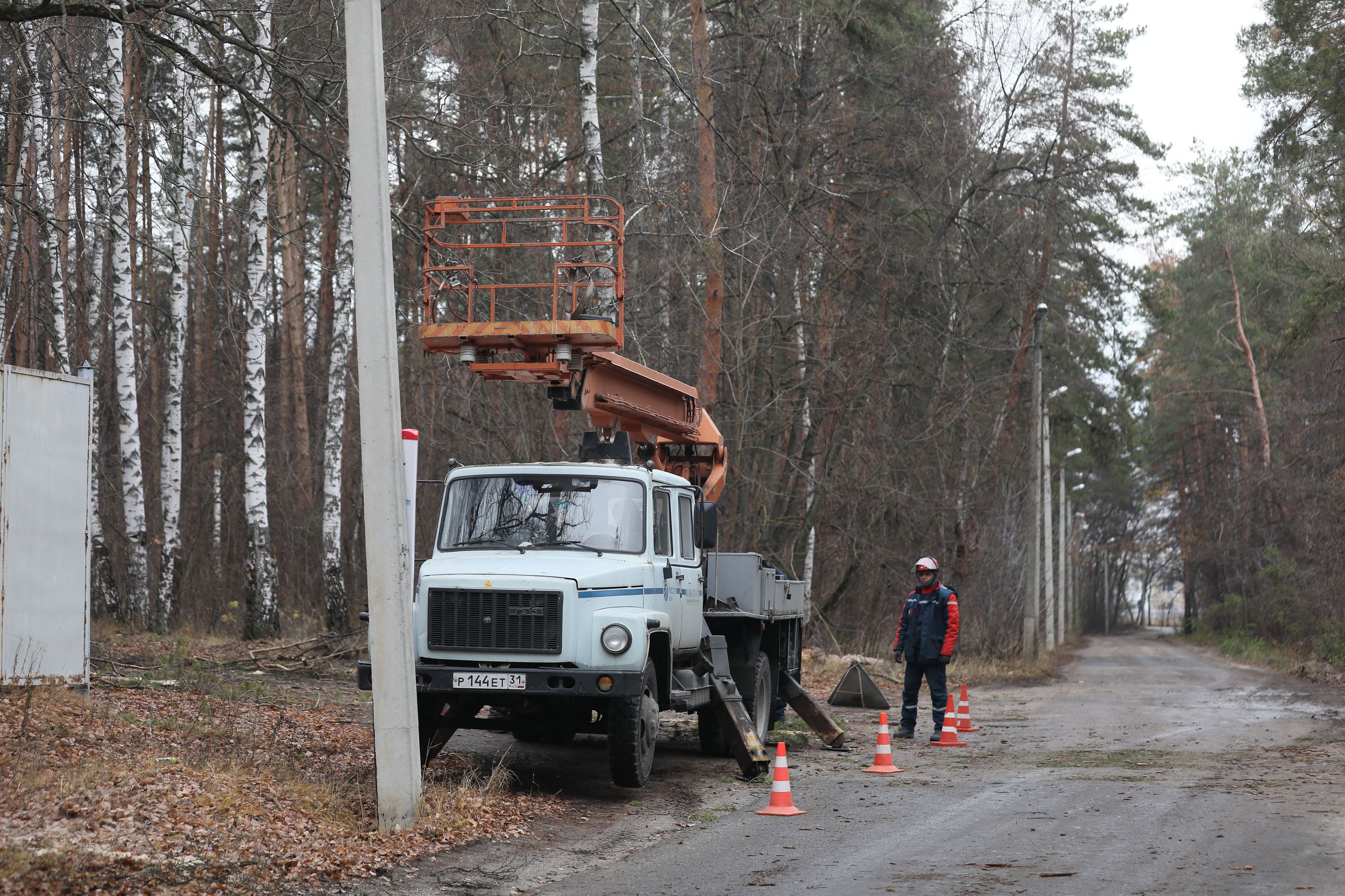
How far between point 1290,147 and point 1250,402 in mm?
27593

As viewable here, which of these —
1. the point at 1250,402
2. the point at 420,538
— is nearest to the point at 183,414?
the point at 420,538

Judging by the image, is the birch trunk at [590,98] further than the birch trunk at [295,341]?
No

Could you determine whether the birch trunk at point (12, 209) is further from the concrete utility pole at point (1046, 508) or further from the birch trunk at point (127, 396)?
the concrete utility pole at point (1046, 508)

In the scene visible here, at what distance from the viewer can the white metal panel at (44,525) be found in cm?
1039

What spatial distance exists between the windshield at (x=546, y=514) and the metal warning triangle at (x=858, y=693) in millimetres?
9260

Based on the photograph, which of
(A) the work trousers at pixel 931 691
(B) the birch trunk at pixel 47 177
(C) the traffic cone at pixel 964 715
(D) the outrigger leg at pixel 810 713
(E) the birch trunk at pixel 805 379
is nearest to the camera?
(B) the birch trunk at pixel 47 177

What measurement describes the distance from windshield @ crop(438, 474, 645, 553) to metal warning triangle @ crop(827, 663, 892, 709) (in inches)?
365

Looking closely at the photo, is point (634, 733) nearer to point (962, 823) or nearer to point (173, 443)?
point (962, 823)

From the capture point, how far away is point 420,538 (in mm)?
23359

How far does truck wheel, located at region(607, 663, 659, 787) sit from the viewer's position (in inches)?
390

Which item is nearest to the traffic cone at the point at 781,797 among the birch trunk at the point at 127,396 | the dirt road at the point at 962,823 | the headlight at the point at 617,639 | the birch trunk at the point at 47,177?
the dirt road at the point at 962,823

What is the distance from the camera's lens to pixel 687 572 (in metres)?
12.0

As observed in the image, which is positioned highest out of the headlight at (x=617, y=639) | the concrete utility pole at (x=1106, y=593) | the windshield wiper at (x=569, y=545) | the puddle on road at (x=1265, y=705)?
the windshield wiper at (x=569, y=545)

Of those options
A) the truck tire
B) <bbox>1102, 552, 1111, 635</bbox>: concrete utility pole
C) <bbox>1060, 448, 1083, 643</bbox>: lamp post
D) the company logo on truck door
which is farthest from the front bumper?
<bbox>1102, 552, 1111, 635</bbox>: concrete utility pole
